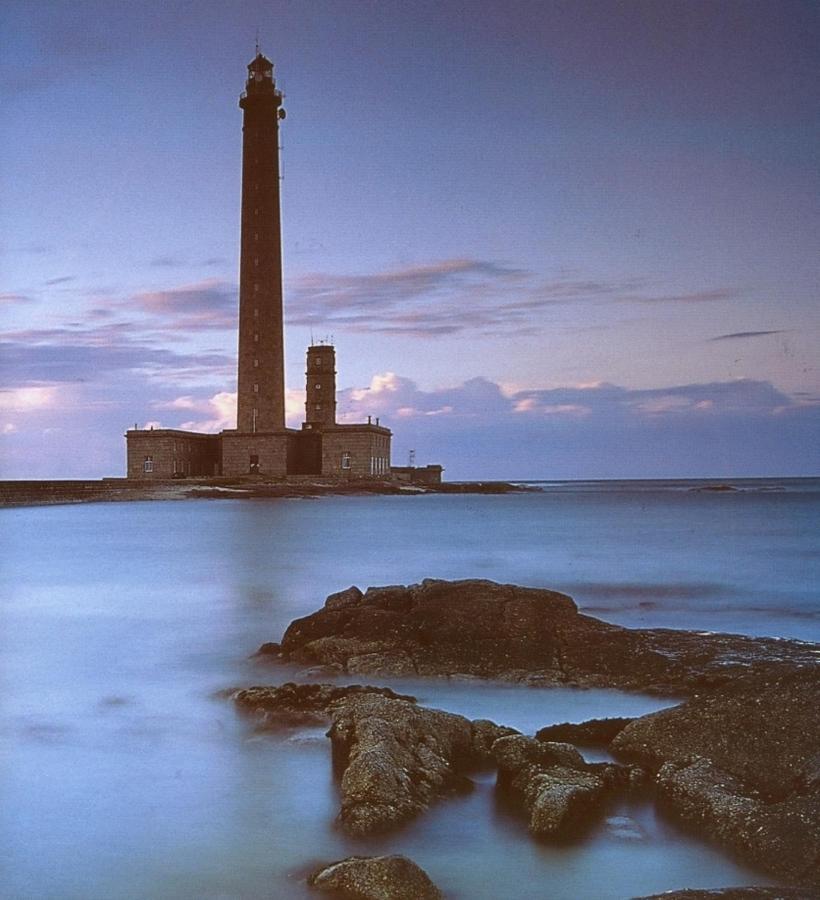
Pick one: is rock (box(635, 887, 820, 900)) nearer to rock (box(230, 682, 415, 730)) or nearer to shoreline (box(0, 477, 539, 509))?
rock (box(230, 682, 415, 730))

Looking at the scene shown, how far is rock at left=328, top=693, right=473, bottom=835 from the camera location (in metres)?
4.96

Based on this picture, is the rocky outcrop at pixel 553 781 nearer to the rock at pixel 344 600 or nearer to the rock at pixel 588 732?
the rock at pixel 588 732

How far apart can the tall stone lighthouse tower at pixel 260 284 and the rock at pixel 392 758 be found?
53.0m

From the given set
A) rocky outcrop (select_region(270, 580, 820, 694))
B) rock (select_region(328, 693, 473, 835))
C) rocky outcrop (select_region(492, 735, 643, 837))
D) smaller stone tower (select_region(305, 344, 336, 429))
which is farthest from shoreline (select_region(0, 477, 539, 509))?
rocky outcrop (select_region(492, 735, 643, 837))

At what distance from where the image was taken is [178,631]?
12.1 m

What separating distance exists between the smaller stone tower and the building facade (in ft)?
20.8

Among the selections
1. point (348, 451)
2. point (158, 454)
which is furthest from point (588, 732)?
point (158, 454)

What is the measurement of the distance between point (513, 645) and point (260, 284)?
51.6 metres

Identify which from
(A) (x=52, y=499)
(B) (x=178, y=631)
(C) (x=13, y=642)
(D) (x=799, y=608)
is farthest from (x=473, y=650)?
A: (A) (x=52, y=499)

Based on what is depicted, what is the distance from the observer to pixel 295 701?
23.3ft

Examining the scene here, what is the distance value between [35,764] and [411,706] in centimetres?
259

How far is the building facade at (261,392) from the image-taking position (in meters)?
57.7

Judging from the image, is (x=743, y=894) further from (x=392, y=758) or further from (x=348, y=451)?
(x=348, y=451)

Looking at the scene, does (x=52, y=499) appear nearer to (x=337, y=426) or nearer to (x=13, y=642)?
(x=337, y=426)
